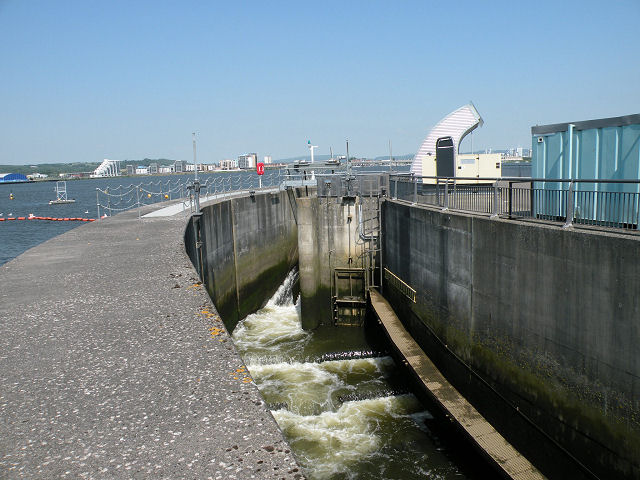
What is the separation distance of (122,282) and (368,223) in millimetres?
13170

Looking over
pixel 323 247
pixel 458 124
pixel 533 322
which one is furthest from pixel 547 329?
pixel 458 124

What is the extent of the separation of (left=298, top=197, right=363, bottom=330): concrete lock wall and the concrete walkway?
12.2 m

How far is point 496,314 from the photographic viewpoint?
10062 mm

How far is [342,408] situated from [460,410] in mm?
3529

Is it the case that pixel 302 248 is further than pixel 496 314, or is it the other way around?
pixel 302 248

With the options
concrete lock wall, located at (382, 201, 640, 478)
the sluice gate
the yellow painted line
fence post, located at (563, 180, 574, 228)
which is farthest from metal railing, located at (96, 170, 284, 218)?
fence post, located at (563, 180, 574, 228)

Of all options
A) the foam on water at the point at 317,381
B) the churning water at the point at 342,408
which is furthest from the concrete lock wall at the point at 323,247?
the foam on water at the point at 317,381

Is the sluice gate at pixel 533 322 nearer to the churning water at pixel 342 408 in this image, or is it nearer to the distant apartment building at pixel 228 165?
the churning water at pixel 342 408

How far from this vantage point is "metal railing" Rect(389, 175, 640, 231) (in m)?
8.21

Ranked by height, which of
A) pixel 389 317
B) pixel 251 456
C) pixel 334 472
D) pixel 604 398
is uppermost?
pixel 251 456

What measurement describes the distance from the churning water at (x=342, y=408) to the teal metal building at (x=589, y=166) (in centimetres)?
593

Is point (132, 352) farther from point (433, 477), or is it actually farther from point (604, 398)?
point (433, 477)

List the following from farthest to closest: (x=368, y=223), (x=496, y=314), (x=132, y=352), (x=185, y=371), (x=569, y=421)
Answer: (x=368, y=223)
(x=496, y=314)
(x=569, y=421)
(x=132, y=352)
(x=185, y=371)

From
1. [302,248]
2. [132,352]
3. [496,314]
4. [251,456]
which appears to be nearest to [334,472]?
[496,314]
